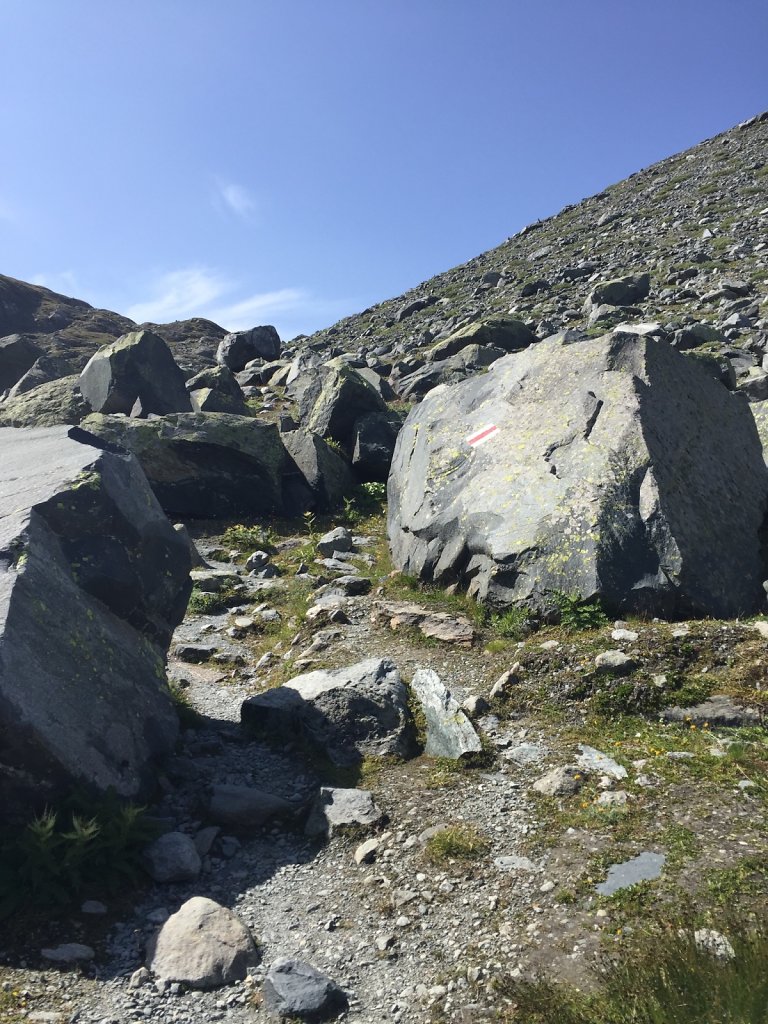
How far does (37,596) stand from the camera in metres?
7.45

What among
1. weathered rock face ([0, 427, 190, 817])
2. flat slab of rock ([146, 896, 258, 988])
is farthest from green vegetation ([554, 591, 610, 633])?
flat slab of rock ([146, 896, 258, 988])

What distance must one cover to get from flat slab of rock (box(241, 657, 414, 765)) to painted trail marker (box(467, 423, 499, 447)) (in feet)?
18.2

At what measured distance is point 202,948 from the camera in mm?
5793

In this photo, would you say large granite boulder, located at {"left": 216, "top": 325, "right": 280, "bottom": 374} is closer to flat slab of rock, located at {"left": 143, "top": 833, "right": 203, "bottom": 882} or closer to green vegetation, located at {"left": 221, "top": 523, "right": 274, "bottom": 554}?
green vegetation, located at {"left": 221, "top": 523, "right": 274, "bottom": 554}

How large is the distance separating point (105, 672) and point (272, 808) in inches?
91.0

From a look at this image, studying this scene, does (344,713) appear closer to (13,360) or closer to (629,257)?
(13,360)

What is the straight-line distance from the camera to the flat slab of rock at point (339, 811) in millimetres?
7352

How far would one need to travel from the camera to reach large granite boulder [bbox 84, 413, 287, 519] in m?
19.3

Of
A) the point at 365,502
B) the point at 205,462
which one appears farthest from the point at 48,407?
the point at 365,502

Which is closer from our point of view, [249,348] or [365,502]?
[365,502]

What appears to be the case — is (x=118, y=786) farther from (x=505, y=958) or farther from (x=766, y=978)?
(x=766, y=978)

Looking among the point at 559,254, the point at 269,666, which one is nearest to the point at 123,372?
the point at 269,666

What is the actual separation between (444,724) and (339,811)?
1.72 metres

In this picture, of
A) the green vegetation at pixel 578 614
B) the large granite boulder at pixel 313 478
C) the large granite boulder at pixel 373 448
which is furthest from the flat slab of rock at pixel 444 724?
the large granite boulder at pixel 373 448
